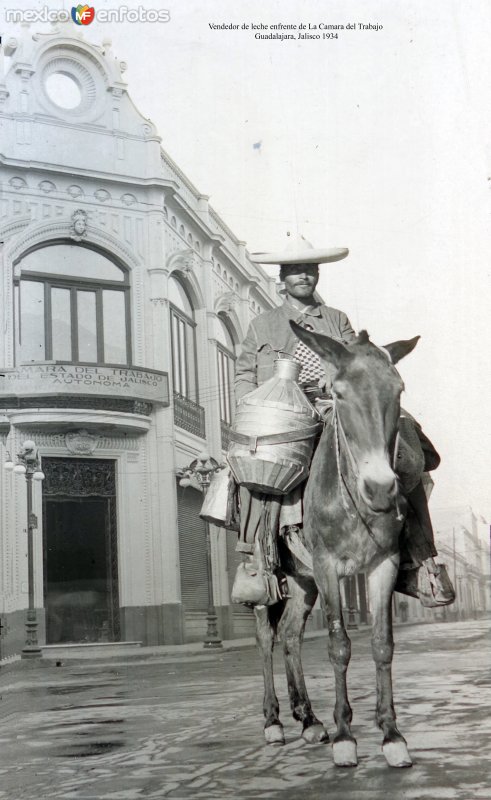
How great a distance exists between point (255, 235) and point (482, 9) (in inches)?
88.3

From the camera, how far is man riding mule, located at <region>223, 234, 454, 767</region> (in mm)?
3117

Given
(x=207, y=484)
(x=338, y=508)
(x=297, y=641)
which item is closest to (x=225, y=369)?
(x=207, y=484)

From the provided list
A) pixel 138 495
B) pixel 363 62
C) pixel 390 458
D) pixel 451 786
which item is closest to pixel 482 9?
pixel 363 62

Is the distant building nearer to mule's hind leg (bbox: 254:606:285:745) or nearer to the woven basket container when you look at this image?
mule's hind leg (bbox: 254:606:285:745)

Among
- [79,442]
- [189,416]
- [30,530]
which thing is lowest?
[30,530]

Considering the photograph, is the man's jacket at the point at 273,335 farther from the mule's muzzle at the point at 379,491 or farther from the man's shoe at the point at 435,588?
the mule's muzzle at the point at 379,491

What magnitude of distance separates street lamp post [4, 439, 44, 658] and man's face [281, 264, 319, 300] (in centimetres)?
672

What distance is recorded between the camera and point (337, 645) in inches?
131

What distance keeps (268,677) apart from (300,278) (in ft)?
5.86

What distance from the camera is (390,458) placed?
10.1ft

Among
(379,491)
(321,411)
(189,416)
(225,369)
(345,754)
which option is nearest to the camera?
→ (379,491)

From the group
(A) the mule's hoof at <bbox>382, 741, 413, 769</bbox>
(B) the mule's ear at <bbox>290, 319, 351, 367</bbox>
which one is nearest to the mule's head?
(B) the mule's ear at <bbox>290, 319, 351, 367</bbox>

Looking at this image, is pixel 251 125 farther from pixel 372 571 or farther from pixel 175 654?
pixel 175 654

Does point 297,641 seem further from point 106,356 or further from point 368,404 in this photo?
point 106,356
